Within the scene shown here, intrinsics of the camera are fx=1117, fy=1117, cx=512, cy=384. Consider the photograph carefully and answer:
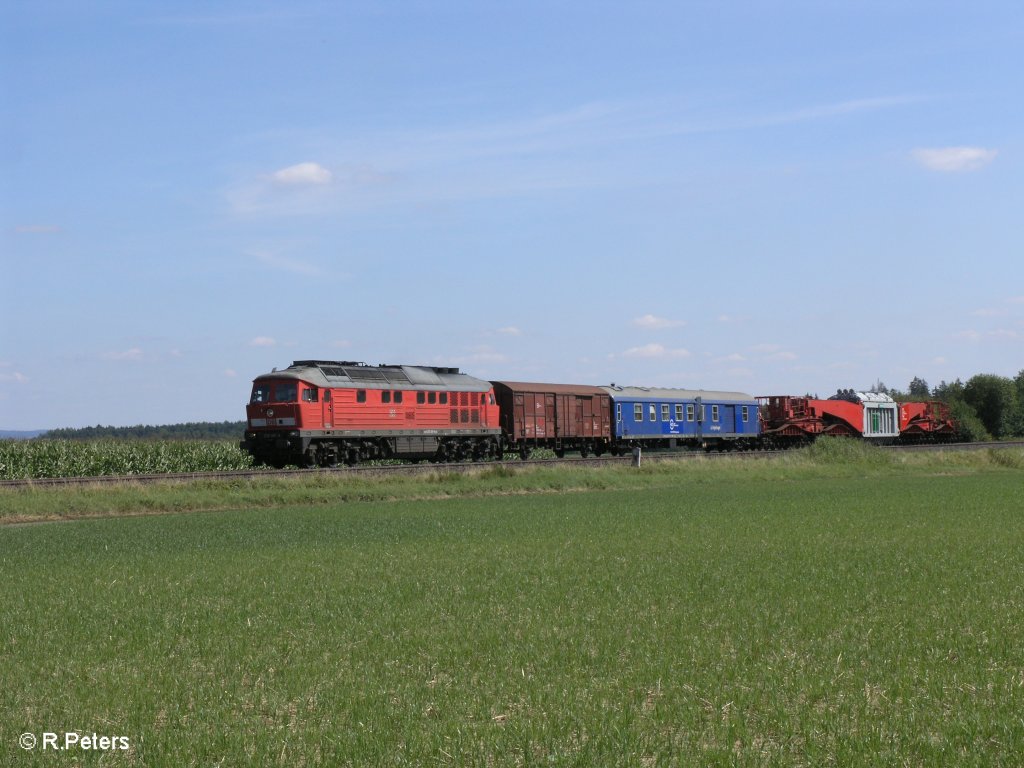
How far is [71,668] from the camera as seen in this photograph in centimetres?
1110

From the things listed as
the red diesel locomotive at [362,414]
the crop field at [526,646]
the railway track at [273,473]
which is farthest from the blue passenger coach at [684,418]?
the crop field at [526,646]

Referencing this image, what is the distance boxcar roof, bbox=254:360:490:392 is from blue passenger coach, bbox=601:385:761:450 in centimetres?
1205

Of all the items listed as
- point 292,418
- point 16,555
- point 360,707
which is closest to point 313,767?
point 360,707

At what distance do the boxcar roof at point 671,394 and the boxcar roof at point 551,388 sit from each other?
1489 mm

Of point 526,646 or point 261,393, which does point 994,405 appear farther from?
point 526,646

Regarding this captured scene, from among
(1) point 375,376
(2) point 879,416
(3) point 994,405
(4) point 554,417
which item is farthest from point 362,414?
(3) point 994,405

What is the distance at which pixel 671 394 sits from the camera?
66.8 metres

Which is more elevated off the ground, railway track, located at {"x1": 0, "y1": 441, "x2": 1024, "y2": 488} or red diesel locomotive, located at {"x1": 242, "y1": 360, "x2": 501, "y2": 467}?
red diesel locomotive, located at {"x1": 242, "y1": 360, "x2": 501, "y2": 467}

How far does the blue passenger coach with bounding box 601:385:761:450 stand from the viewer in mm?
62750

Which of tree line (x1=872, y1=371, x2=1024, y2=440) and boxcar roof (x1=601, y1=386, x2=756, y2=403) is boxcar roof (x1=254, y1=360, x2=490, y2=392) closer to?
boxcar roof (x1=601, y1=386, x2=756, y2=403)

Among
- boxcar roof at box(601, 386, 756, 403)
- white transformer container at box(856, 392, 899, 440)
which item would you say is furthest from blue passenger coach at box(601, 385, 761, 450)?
white transformer container at box(856, 392, 899, 440)

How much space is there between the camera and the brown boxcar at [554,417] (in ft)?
184

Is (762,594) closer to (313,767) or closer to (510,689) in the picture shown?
(510,689)

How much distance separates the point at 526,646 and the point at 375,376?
36800 millimetres
